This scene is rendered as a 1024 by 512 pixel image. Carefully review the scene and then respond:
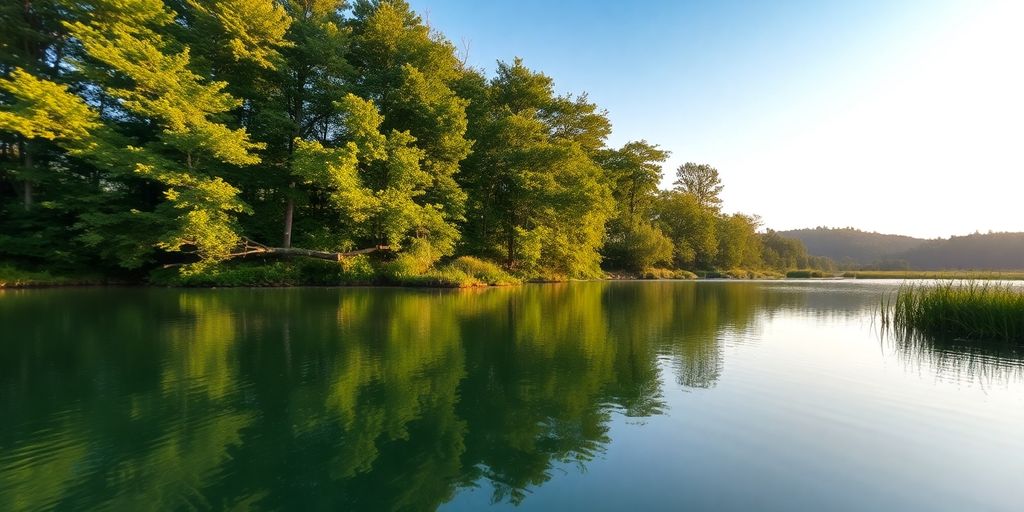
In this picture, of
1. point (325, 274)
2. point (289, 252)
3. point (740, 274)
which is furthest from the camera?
point (740, 274)

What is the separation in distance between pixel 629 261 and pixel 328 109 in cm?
3250

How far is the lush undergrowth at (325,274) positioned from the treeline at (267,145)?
20.2 inches

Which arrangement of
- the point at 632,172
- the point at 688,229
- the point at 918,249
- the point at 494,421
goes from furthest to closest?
the point at 918,249, the point at 688,229, the point at 632,172, the point at 494,421

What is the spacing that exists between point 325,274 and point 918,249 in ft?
372

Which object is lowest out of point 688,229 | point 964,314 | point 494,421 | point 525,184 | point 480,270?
point 494,421

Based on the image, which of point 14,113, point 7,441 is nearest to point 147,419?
point 7,441

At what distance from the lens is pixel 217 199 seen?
2244cm

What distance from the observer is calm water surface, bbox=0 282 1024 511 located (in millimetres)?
3682

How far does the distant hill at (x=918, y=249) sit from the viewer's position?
7131cm

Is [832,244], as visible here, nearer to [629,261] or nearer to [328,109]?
[629,261]

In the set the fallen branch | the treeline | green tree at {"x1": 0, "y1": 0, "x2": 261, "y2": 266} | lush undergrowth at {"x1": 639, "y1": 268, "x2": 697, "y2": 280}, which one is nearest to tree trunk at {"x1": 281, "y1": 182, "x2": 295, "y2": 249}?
the treeline

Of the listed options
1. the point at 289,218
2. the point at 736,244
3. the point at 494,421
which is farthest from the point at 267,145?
the point at 736,244

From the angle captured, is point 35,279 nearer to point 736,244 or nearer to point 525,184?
point 525,184

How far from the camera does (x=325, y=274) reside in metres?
26.8
